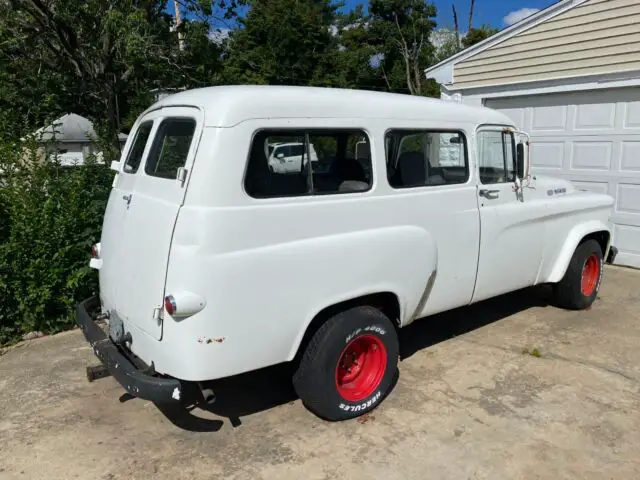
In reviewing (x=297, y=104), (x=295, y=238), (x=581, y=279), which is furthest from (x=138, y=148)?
(x=581, y=279)

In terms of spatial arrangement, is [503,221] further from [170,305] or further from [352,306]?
[170,305]

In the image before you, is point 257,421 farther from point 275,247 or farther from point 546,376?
point 546,376

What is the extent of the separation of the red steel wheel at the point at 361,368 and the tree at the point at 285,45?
24.3 meters

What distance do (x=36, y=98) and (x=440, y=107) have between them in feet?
21.8

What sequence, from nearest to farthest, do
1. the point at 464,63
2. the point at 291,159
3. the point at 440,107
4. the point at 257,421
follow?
the point at 291,159 → the point at 257,421 → the point at 440,107 → the point at 464,63

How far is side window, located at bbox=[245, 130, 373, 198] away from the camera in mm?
3168

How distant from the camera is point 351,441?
3.45m

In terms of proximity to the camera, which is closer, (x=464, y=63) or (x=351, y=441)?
(x=351, y=441)

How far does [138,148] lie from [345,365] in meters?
2.08

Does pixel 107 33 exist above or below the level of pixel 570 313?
above

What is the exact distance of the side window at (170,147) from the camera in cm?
323

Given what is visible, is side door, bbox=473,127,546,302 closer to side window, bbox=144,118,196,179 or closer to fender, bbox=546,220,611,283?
fender, bbox=546,220,611,283

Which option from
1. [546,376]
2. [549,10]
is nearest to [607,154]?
[549,10]

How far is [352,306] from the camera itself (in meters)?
3.65
